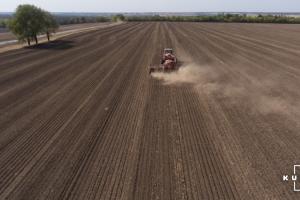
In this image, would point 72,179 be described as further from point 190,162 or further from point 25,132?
point 25,132

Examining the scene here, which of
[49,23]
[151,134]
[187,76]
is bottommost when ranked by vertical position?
[187,76]

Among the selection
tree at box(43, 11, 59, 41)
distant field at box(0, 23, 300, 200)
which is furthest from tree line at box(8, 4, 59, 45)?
distant field at box(0, 23, 300, 200)

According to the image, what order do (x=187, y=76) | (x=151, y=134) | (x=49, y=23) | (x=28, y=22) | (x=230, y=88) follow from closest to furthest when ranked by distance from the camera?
1. (x=151, y=134)
2. (x=230, y=88)
3. (x=187, y=76)
4. (x=28, y=22)
5. (x=49, y=23)

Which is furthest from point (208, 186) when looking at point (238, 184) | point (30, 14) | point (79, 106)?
point (30, 14)

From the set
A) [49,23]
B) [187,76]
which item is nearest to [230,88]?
[187,76]

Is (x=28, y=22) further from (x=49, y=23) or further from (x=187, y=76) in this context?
(x=187, y=76)
